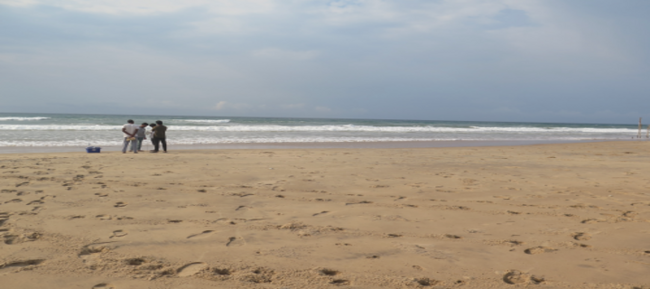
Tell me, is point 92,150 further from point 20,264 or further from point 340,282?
point 340,282

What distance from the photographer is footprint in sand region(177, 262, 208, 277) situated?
2.90 metres

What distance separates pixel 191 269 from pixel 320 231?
1.43 m

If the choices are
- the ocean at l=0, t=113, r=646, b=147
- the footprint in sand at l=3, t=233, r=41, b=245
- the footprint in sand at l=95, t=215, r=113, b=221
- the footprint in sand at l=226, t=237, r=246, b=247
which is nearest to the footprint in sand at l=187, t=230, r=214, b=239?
the footprint in sand at l=226, t=237, r=246, b=247

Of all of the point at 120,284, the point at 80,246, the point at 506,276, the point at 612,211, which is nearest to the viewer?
the point at 120,284

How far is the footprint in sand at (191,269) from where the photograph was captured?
9.50 feet

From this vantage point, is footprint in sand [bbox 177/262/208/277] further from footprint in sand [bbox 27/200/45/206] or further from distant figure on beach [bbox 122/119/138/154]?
distant figure on beach [bbox 122/119/138/154]

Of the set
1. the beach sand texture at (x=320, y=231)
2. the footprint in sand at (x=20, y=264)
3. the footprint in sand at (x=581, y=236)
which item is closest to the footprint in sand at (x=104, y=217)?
the beach sand texture at (x=320, y=231)

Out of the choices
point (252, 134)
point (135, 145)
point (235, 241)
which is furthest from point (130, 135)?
point (252, 134)

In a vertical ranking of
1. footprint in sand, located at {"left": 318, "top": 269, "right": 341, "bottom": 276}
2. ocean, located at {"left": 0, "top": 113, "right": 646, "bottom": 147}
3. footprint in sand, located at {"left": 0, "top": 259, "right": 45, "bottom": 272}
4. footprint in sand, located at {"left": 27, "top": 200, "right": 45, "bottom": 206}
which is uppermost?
ocean, located at {"left": 0, "top": 113, "right": 646, "bottom": 147}

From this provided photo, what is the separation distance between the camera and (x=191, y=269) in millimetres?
2979

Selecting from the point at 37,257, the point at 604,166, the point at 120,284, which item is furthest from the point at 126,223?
the point at 604,166

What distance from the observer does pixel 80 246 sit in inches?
135

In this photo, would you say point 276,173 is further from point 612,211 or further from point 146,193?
point 612,211

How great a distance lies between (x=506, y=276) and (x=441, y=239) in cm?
92
